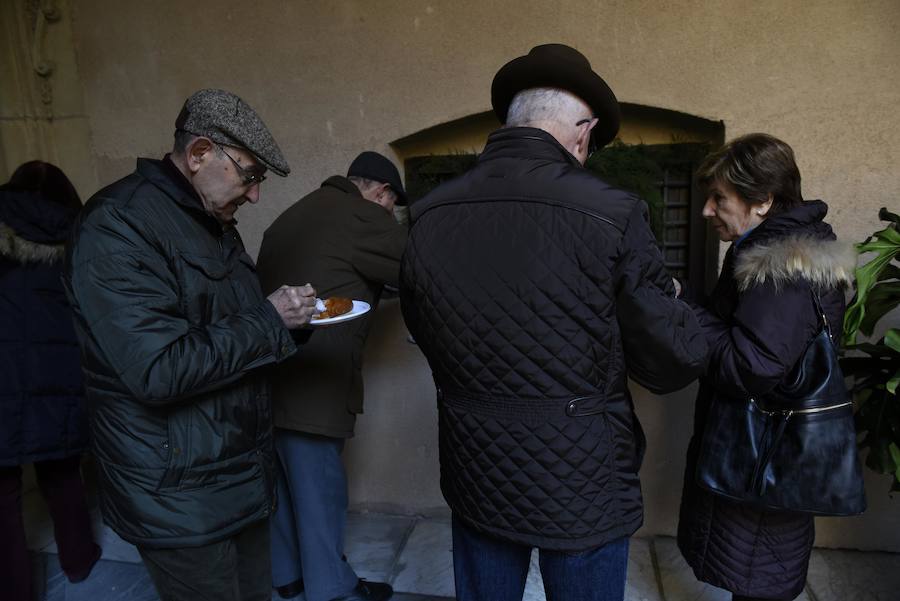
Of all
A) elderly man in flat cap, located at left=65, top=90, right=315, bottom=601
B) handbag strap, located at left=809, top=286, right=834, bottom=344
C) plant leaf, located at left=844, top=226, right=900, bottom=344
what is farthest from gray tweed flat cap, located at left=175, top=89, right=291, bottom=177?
plant leaf, located at left=844, top=226, right=900, bottom=344

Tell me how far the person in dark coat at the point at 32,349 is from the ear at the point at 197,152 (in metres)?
1.07

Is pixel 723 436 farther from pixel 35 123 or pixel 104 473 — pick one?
pixel 35 123

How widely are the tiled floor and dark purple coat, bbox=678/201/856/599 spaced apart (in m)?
0.80

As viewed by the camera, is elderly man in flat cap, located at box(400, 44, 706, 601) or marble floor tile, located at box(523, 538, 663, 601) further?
marble floor tile, located at box(523, 538, 663, 601)

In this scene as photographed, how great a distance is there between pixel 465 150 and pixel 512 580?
2083 millimetres

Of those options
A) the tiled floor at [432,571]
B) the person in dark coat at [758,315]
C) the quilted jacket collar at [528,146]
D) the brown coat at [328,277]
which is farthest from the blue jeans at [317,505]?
the quilted jacket collar at [528,146]

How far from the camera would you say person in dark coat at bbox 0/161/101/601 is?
7.66 ft

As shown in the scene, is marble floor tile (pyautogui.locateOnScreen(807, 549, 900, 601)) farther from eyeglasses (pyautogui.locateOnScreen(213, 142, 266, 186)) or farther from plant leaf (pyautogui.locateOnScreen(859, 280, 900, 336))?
eyeglasses (pyautogui.locateOnScreen(213, 142, 266, 186))

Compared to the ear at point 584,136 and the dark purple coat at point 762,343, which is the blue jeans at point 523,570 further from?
the ear at point 584,136

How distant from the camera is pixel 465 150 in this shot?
10.3 ft

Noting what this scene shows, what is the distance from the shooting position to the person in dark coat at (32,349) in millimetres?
2336

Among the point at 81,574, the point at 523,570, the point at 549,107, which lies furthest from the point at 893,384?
the point at 81,574

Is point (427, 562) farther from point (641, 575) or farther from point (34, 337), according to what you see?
point (34, 337)

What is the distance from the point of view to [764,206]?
192 centimetres
